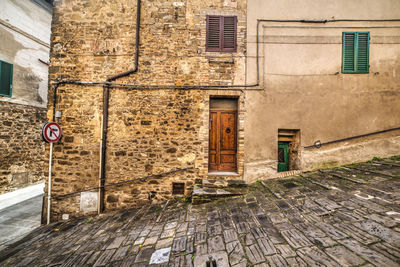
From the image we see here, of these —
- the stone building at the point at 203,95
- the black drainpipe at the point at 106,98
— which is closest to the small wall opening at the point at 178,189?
the stone building at the point at 203,95

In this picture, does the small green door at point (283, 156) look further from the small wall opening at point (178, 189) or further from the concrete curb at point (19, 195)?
the concrete curb at point (19, 195)

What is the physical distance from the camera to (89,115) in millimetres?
5031

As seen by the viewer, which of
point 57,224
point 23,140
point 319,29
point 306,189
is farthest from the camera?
point 23,140

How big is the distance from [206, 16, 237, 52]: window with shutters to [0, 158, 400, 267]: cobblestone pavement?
4.37 metres

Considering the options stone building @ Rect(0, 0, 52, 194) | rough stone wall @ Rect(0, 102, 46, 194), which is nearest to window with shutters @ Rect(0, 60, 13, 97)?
stone building @ Rect(0, 0, 52, 194)

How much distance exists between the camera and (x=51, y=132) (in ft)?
15.2

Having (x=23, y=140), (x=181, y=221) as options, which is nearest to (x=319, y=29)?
(x=181, y=221)

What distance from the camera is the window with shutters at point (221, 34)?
5.05m

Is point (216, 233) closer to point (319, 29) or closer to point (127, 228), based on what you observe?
point (127, 228)

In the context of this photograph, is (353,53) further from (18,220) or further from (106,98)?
(18,220)

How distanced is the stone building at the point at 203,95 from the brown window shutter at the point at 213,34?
0.03 metres

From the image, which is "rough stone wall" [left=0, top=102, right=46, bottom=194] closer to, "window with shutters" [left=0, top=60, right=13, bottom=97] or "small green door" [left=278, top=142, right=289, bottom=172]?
"window with shutters" [left=0, top=60, right=13, bottom=97]

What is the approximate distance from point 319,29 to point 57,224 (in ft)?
32.3

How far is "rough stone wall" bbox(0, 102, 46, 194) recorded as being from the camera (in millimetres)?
7051
